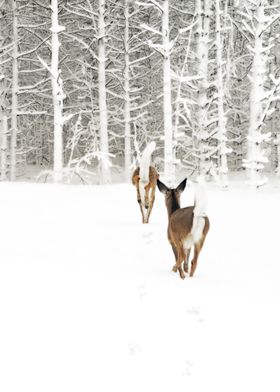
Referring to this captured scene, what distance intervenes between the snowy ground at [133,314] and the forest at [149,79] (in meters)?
5.36

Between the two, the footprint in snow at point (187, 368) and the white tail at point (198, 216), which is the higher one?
the white tail at point (198, 216)

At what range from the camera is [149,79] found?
24.5 m

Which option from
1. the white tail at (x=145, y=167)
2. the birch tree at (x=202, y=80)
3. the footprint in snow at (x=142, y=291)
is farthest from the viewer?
the birch tree at (x=202, y=80)

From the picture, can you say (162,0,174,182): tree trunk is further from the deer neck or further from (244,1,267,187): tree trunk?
the deer neck

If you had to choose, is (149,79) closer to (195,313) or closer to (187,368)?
(195,313)

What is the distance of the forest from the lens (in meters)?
13.6

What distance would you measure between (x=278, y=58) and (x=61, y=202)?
1708 cm

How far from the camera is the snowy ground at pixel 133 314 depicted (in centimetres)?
293

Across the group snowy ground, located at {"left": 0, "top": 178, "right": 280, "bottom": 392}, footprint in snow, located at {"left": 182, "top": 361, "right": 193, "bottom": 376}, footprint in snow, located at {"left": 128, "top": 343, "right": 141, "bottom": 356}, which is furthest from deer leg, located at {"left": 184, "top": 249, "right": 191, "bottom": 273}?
footprint in snow, located at {"left": 182, "top": 361, "right": 193, "bottom": 376}

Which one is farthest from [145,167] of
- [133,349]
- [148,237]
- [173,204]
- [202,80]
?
[202,80]

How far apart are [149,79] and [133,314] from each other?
21.7 meters

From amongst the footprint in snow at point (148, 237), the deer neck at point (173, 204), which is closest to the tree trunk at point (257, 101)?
the footprint in snow at point (148, 237)

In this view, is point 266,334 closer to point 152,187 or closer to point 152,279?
point 152,279

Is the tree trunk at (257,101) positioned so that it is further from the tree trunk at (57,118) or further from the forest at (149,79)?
the tree trunk at (57,118)
